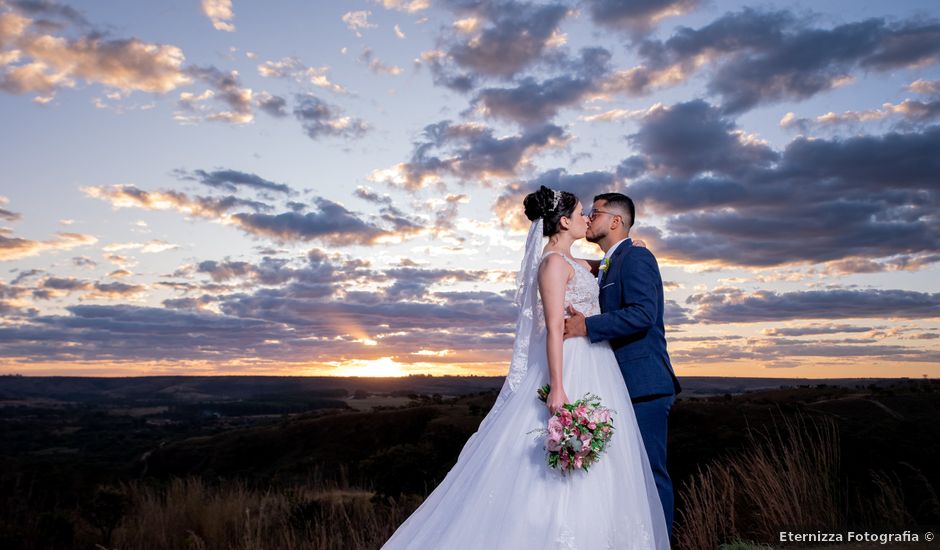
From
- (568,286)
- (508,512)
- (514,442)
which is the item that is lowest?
(508,512)

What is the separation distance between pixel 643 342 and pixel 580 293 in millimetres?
645

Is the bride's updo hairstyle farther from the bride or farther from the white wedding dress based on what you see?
the white wedding dress

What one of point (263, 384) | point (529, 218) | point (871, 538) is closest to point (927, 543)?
point (871, 538)

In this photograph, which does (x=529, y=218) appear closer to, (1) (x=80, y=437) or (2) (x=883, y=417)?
(2) (x=883, y=417)

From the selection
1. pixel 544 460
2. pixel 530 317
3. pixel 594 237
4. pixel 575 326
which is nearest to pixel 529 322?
pixel 530 317

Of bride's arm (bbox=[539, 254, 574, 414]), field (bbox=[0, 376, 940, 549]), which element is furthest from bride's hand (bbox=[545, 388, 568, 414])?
field (bbox=[0, 376, 940, 549])

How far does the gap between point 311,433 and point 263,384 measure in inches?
5358

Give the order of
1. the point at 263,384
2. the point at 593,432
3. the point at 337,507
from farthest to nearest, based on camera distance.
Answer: the point at 263,384, the point at 337,507, the point at 593,432

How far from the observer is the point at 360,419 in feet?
135

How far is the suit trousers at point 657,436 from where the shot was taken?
5609mm

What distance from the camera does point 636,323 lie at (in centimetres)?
544

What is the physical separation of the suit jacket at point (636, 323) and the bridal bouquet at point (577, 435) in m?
0.65

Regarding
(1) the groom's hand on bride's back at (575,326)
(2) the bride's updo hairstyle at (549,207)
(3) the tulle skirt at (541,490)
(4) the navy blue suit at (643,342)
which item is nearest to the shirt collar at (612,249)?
(4) the navy blue suit at (643,342)

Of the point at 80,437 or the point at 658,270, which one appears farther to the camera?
the point at 80,437
